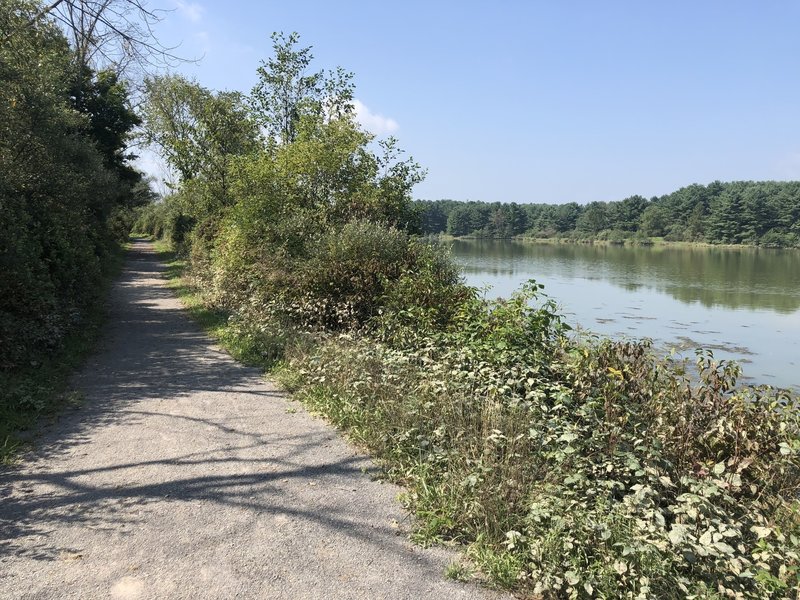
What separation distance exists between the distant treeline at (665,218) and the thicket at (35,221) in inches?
1633

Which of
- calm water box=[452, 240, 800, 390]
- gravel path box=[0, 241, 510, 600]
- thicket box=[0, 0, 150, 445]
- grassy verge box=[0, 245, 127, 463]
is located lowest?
calm water box=[452, 240, 800, 390]

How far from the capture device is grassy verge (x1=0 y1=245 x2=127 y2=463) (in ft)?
17.3

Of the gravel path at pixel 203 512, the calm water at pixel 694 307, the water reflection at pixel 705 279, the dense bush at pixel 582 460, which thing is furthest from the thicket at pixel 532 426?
the water reflection at pixel 705 279

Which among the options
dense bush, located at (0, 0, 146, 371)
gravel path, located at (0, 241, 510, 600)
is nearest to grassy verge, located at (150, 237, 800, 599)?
gravel path, located at (0, 241, 510, 600)

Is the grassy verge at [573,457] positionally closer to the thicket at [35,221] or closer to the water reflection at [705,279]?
the thicket at [35,221]

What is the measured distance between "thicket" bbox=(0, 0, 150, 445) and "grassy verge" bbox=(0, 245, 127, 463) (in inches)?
0.7

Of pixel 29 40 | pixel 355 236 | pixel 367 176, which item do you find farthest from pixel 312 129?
pixel 29 40

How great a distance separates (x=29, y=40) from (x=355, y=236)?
24.3 ft

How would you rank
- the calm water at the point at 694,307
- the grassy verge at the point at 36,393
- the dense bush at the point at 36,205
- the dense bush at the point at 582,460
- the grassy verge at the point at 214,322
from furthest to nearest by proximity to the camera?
1. the calm water at the point at 694,307
2. the grassy verge at the point at 214,322
3. the dense bush at the point at 36,205
4. the grassy verge at the point at 36,393
5. the dense bush at the point at 582,460

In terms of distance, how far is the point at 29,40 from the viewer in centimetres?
1061

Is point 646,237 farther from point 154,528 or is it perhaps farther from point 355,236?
point 154,528

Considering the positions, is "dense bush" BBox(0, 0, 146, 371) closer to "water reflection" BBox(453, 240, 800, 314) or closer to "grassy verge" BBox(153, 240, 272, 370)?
"grassy verge" BBox(153, 240, 272, 370)

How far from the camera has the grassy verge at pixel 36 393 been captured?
5284 millimetres

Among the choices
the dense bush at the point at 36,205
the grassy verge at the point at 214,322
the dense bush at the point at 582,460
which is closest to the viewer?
the dense bush at the point at 582,460
